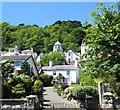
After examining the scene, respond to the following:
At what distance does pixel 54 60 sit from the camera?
221 feet

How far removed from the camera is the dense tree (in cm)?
1302

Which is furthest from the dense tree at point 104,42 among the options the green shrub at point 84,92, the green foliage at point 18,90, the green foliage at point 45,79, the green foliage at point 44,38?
the green foliage at point 44,38

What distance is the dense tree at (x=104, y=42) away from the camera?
42.7ft

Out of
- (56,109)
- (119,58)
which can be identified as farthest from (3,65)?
(119,58)

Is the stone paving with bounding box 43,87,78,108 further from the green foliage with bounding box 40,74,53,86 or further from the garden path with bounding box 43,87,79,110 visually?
the green foliage with bounding box 40,74,53,86

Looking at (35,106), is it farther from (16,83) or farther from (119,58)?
(119,58)

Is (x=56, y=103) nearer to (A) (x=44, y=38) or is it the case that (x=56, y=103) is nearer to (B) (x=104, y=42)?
(B) (x=104, y=42)

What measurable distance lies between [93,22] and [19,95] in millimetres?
9065

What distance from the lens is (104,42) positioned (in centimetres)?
1332

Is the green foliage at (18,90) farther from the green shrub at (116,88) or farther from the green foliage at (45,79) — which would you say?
the green foliage at (45,79)

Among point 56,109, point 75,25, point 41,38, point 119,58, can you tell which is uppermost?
point 75,25

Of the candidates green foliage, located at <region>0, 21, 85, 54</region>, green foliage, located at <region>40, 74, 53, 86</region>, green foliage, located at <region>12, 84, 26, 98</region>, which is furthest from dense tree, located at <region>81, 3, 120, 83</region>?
green foliage, located at <region>0, 21, 85, 54</region>

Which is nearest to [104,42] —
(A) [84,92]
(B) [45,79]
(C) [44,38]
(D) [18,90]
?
(A) [84,92]

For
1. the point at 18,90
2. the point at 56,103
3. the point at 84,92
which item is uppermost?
the point at 18,90
